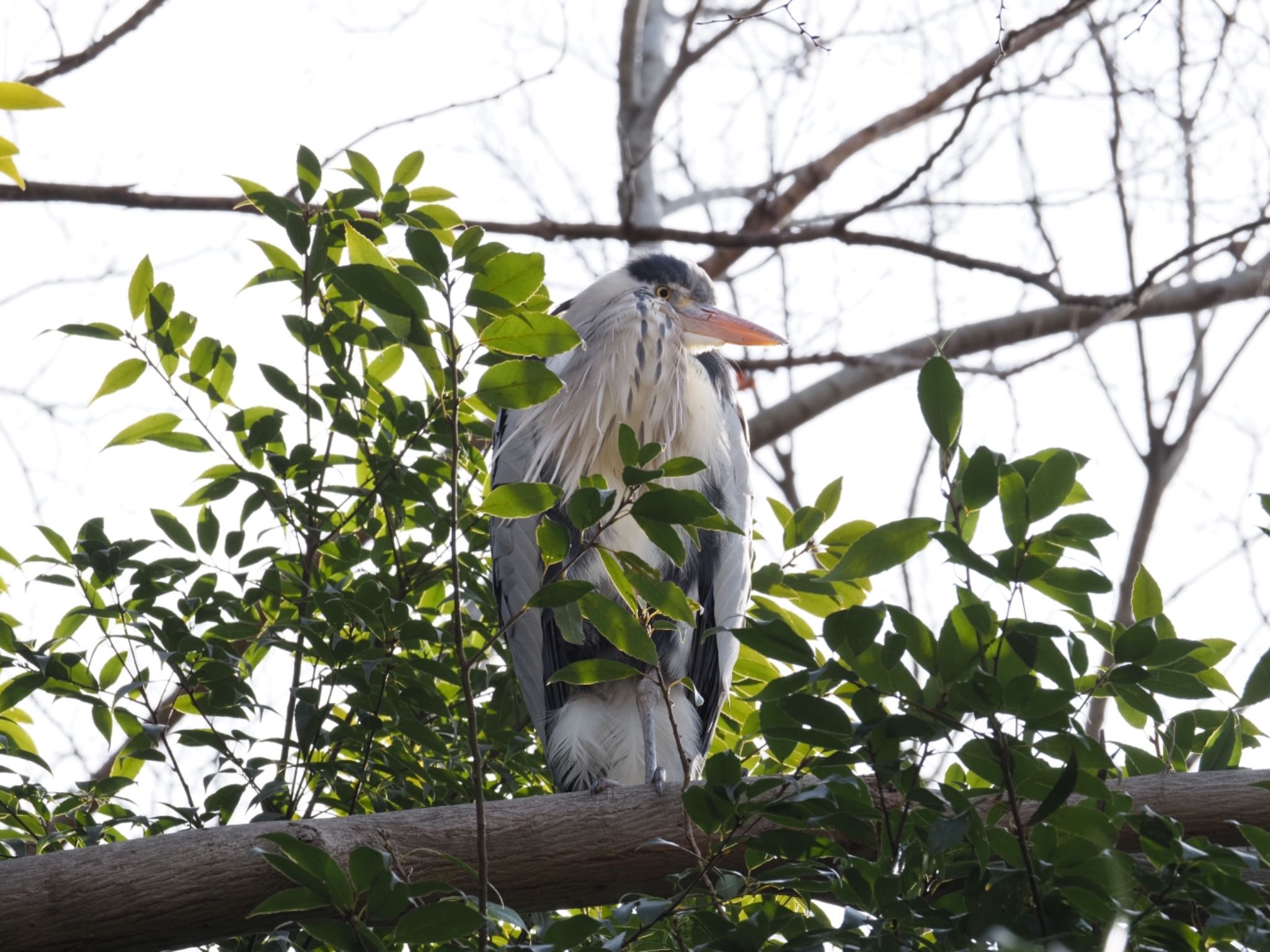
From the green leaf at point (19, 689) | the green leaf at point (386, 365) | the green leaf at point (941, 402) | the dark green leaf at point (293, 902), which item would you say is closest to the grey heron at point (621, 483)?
the green leaf at point (386, 365)

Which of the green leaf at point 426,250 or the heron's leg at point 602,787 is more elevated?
the green leaf at point 426,250

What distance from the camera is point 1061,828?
3.13ft

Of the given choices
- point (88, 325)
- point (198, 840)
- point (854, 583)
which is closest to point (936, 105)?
point (854, 583)

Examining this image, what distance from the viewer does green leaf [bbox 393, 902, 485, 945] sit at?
904 mm

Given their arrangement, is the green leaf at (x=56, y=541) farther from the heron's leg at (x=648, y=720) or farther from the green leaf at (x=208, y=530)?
the heron's leg at (x=648, y=720)

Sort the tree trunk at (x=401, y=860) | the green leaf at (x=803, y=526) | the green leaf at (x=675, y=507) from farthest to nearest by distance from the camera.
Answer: the green leaf at (x=803, y=526) → the tree trunk at (x=401, y=860) → the green leaf at (x=675, y=507)

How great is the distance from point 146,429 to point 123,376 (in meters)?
0.08

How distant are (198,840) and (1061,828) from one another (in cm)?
93

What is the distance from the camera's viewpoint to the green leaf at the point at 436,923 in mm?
904

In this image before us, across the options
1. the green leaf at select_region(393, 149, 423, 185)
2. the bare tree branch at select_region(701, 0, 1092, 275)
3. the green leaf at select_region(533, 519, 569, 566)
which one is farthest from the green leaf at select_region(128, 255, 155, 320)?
the bare tree branch at select_region(701, 0, 1092, 275)

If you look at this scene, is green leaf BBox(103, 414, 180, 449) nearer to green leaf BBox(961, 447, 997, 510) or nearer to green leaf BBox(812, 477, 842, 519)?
green leaf BBox(812, 477, 842, 519)

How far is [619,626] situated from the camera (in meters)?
1.21

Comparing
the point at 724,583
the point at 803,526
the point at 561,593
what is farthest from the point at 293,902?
the point at 724,583

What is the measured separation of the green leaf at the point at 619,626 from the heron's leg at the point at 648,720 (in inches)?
35.5
